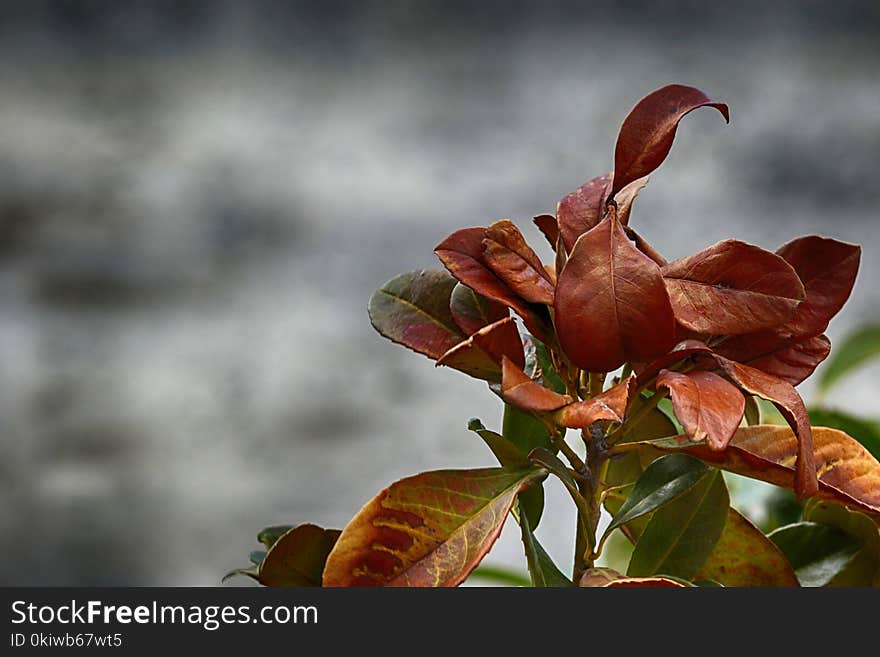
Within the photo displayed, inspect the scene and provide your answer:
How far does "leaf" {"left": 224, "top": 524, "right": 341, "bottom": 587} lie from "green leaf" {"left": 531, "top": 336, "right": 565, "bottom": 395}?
0.13 meters

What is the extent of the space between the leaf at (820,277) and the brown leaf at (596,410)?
10 cm

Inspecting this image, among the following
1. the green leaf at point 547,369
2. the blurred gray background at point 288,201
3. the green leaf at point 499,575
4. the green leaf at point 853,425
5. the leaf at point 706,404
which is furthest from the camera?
the blurred gray background at point 288,201

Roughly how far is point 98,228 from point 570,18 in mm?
1038

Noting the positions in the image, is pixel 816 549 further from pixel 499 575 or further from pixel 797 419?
pixel 499 575

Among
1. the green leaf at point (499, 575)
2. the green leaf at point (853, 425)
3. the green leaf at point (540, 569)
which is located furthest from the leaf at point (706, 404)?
the green leaf at point (499, 575)

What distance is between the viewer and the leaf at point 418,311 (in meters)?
0.43

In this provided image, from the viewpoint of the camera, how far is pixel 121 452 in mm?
1853

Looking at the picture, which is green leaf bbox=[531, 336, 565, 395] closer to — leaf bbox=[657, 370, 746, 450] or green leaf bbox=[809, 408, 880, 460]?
leaf bbox=[657, 370, 746, 450]

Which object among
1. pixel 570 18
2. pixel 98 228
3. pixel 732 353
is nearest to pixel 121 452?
pixel 98 228

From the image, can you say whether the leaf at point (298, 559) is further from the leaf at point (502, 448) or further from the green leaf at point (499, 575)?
the green leaf at point (499, 575)

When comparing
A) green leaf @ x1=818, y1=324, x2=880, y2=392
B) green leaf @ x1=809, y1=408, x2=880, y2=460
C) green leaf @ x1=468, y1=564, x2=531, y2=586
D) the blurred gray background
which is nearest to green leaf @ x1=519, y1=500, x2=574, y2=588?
green leaf @ x1=809, y1=408, x2=880, y2=460

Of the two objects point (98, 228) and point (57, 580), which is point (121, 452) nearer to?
point (57, 580)

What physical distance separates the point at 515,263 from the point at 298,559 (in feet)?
0.58

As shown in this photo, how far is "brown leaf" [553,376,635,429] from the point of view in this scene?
34cm
